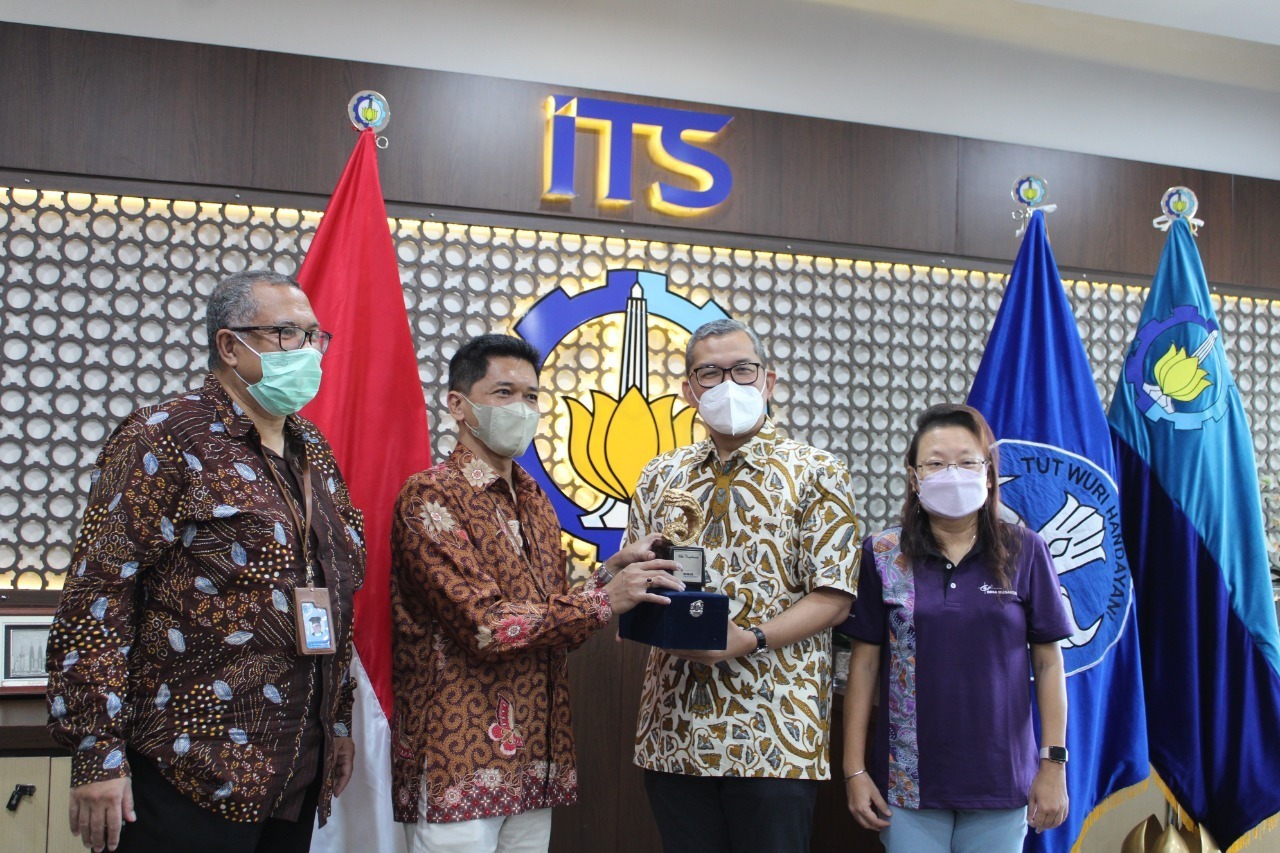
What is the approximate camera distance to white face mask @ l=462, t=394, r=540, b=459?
2.31 metres

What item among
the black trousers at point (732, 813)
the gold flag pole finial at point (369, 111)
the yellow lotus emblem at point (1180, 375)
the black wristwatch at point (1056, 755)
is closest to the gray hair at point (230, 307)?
the gold flag pole finial at point (369, 111)

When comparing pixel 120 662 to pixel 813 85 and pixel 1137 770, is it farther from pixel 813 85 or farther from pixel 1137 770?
pixel 813 85

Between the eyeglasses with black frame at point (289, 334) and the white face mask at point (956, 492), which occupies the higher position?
the eyeglasses with black frame at point (289, 334)

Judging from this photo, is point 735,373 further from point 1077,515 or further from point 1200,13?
point 1200,13

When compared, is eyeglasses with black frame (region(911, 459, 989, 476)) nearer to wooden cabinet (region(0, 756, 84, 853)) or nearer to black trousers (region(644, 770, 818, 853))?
black trousers (region(644, 770, 818, 853))

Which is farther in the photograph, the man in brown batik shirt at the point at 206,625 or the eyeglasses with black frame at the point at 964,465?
the eyeglasses with black frame at the point at 964,465

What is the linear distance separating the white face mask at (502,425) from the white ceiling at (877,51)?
1668 mm

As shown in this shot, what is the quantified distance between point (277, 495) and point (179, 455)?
7.3 inches

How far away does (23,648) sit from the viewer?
289 centimetres

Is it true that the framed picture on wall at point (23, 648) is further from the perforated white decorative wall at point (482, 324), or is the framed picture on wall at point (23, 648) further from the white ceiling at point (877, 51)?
the white ceiling at point (877, 51)

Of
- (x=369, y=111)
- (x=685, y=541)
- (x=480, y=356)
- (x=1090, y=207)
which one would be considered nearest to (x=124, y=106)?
(x=369, y=111)

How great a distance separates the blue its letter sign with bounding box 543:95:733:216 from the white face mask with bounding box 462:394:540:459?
133cm

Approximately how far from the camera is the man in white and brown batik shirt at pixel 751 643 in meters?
2.13

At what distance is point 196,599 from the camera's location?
185 cm
